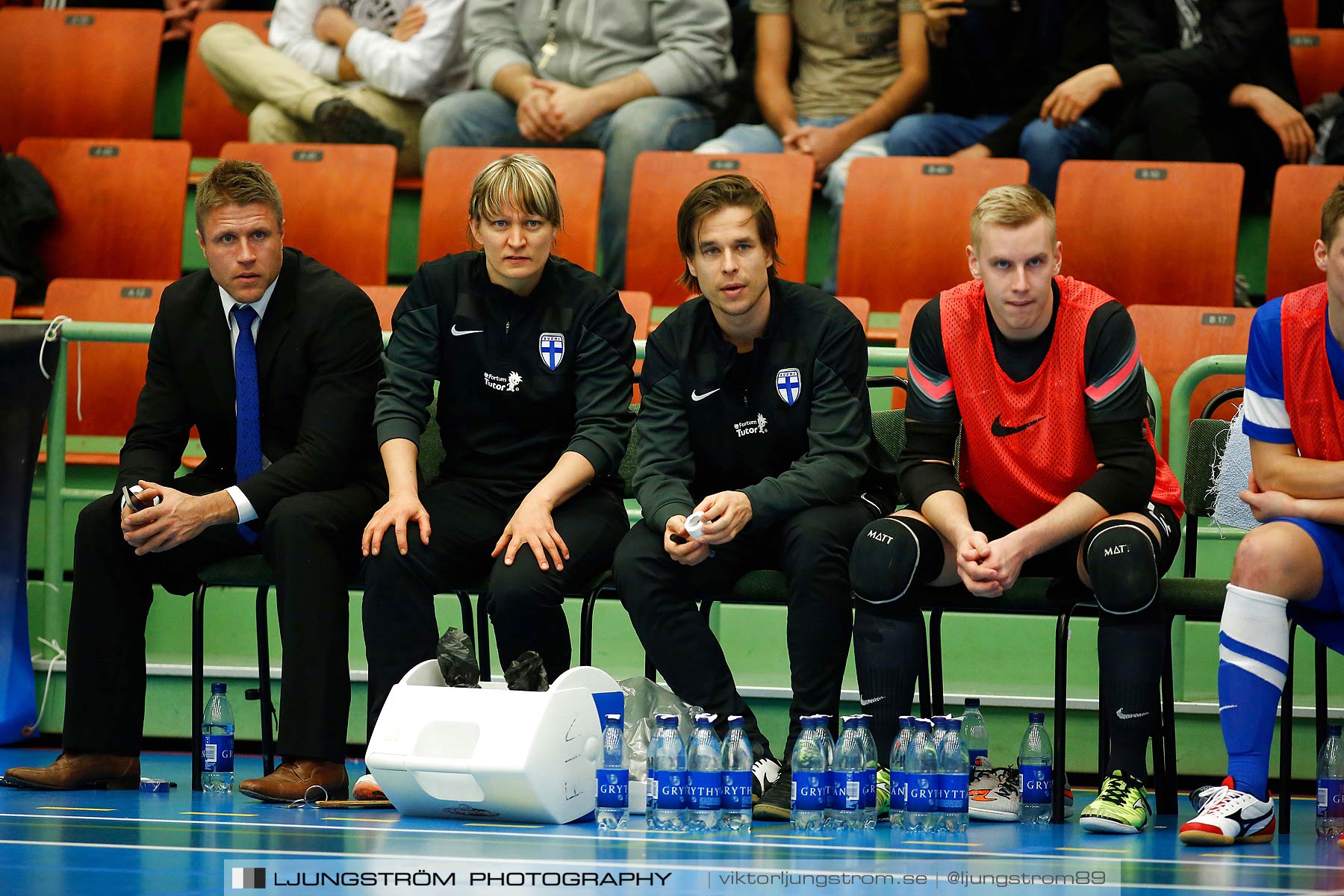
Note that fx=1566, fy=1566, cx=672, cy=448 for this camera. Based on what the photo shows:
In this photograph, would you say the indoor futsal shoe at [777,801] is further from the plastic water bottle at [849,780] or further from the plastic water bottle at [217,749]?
the plastic water bottle at [217,749]

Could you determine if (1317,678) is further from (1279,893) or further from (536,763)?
(536,763)

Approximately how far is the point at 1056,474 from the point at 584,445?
110 centimetres

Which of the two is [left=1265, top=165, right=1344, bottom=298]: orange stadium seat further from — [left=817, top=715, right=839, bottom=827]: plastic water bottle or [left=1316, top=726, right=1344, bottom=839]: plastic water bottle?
[left=817, top=715, right=839, bottom=827]: plastic water bottle

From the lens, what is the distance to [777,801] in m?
3.31

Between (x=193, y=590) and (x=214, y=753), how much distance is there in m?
0.41

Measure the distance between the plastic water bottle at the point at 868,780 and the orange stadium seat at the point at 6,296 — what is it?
3594mm

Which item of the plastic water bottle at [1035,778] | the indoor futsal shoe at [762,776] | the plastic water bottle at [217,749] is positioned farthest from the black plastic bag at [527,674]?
the plastic water bottle at [1035,778]

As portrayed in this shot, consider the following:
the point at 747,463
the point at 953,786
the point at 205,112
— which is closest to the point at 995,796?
the point at 953,786

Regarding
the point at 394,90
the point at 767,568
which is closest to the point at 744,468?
the point at 767,568

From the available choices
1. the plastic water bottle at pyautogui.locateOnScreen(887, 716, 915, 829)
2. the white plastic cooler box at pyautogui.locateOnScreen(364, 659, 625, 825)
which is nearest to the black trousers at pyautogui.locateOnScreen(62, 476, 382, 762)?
the white plastic cooler box at pyautogui.locateOnScreen(364, 659, 625, 825)

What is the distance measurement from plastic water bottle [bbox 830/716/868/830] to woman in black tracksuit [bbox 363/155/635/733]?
28.0 inches

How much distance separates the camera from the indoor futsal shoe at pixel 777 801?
3275 mm

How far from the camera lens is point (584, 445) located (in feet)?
12.4

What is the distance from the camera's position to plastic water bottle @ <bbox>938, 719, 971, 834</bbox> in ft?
10.5
